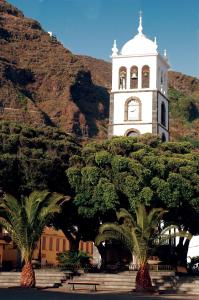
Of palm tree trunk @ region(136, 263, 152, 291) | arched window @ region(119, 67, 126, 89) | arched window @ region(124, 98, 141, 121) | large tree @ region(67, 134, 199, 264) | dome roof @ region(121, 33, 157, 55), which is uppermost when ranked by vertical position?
dome roof @ region(121, 33, 157, 55)

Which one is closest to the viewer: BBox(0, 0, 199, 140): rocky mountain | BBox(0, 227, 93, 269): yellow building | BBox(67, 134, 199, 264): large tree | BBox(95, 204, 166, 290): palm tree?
BBox(95, 204, 166, 290): palm tree

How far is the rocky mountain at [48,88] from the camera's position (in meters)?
114

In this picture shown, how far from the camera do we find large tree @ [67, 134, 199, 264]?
35969 millimetres

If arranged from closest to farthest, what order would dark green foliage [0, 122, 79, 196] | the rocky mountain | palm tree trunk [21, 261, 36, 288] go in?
1. palm tree trunk [21, 261, 36, 288]
2. dark green foliage [0, 122, 79, 196]
3. the rocky mountain

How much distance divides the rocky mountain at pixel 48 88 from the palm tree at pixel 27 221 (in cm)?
7680

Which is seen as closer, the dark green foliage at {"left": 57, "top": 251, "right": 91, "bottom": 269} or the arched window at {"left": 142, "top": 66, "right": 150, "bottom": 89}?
the dark green foliage at {"left": 57, "top": 251, "right": 91, "bottom": 269}

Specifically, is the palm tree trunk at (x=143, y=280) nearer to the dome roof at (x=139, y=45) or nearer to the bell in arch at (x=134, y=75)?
the bell in arch at (x=134, y=75)

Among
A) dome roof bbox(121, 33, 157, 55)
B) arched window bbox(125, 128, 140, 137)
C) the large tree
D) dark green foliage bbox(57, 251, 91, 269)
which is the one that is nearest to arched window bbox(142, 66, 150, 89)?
dome roof bbox(121, 33, 157, 55)

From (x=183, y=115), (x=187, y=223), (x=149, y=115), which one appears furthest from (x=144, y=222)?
(x=183, y=115)

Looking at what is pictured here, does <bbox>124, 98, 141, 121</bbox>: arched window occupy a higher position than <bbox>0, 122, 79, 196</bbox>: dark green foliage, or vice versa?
<bbox>124, 98, 141, 121</bbox>: arched window

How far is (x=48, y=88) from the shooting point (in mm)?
126375

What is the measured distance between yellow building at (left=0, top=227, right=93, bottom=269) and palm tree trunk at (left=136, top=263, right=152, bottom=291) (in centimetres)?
1442

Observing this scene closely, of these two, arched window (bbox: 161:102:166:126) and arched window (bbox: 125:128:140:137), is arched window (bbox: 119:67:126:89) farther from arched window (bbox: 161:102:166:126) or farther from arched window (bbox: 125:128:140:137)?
arched window (bbox: 125:128:140:137)

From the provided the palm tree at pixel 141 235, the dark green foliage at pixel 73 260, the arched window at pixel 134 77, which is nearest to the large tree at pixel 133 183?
the dark green foliage at pixel 73 260
